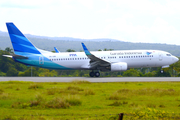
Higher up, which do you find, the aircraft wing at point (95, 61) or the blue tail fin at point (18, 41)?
the blue tail fin at point (18, 41)

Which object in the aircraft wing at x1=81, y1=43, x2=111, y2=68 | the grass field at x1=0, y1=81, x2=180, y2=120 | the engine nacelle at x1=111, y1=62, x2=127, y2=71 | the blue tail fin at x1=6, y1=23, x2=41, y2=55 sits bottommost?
the grass field at x1=0, y1=81, x2=180, y2=120

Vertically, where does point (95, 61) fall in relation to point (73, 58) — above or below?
below

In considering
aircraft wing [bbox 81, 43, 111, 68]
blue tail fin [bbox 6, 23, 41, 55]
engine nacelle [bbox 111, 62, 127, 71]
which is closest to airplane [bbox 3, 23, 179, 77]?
blue tail fin [bbox 6, 23, 41, 55]

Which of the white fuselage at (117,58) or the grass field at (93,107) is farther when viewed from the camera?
the white fuselage at (117,58)

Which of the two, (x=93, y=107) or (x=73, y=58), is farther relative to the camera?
(x=73, y=58)

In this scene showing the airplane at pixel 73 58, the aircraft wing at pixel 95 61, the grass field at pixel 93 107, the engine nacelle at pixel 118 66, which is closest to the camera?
the grass field at pixel 93 107

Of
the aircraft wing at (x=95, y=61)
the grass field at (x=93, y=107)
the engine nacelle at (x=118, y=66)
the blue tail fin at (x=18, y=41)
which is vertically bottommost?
the grass field at (x=93, y=107)

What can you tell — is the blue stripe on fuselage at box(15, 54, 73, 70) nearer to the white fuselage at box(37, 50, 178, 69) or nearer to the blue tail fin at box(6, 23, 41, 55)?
the white fuselage at box(37, 50, 178, 69)

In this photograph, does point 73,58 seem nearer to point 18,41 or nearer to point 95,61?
point 95,61

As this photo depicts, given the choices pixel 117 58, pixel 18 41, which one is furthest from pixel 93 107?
pixel 18 41

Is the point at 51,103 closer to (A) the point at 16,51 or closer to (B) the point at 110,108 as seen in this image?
(B) the point at 110,108

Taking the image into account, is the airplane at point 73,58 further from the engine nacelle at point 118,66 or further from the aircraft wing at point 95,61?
the engine nacelle at point 118,66

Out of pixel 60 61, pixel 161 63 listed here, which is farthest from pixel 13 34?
pixel 161 63

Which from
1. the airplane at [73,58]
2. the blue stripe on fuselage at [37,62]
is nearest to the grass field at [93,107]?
the airplane at [73,58]
